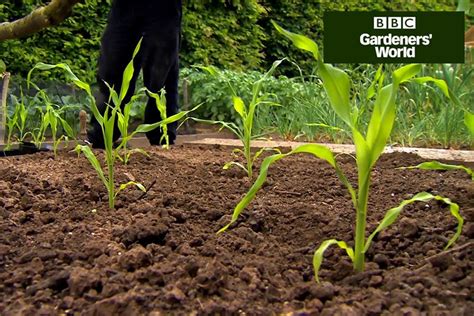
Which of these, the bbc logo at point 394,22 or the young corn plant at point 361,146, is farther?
the bbc logo at point 394,22

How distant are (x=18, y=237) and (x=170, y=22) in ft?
6.83

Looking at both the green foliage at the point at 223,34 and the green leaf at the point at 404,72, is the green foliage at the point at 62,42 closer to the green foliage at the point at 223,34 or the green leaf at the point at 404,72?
the green foliage at the point at 223,34

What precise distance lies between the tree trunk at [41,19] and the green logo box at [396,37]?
0.88 m

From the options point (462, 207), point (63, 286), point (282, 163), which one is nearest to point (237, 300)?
point (63, 286)

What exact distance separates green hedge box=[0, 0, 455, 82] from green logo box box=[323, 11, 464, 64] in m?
3.53

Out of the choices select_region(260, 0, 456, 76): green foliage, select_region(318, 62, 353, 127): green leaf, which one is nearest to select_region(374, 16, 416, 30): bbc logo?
select_region(318, 62, 353, 127): green leaf

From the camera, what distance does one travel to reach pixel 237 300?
1.05 meters

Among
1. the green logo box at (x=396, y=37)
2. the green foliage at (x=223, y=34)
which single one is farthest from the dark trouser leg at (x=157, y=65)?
the green foliage at (x=223, y=34)

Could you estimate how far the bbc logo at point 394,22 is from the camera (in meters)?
1.80

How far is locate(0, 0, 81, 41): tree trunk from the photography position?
47.2 inches

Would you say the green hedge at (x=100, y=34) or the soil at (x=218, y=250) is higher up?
the green hedge at (x=100, y=34)

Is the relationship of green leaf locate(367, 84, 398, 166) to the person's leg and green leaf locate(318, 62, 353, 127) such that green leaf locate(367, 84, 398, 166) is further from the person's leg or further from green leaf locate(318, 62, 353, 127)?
the person's leg

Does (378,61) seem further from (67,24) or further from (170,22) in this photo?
(67,24)

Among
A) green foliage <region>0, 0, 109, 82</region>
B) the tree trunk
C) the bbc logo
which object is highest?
green foliage <region>0, 0, 109, 82</region>
